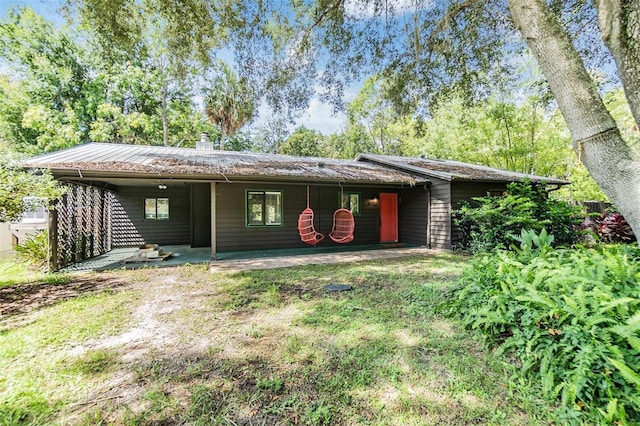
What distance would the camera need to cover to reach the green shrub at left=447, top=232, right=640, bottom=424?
177 centimetres

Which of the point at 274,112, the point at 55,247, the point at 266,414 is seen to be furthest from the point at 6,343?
the point at 274,112

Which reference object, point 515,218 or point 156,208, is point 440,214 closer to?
point 515,218

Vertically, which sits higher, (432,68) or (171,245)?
(432,68)

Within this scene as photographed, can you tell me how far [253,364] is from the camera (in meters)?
2.46

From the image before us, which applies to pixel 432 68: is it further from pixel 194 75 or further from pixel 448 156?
pixel 448 156

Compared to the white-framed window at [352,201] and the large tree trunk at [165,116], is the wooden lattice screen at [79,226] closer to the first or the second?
the white-framed window at [352,201]

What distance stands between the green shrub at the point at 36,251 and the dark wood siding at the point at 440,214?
31.7 ft

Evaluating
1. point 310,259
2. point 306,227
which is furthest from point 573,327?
point 306,227

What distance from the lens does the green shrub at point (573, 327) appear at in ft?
5.79

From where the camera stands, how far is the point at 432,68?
619cm

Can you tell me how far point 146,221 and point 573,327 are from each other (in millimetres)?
11110

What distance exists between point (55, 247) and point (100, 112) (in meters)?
13.2

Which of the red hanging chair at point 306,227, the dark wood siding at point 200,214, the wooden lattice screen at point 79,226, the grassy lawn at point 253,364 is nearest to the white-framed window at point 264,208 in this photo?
the red hanging chair at point 306,227

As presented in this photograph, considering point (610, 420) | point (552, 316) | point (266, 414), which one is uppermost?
point (552, 316)
